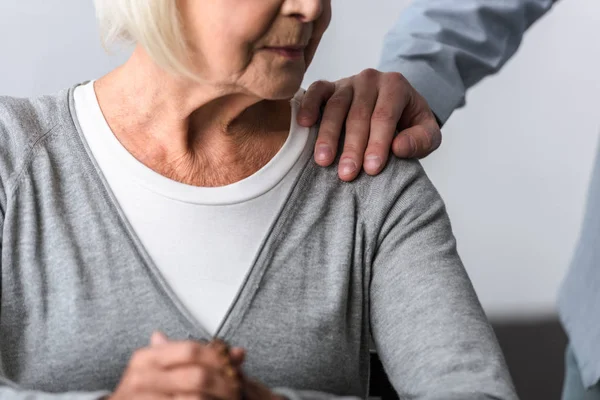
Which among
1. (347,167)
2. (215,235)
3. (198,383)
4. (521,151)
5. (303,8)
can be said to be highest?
(303,8)

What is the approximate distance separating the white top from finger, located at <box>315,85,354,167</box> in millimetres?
74

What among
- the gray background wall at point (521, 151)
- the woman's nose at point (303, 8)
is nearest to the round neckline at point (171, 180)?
the woman's nose at point (303, 8)

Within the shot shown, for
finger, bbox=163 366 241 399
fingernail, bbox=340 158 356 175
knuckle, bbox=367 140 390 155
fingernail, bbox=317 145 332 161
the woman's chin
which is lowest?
finger, bbox=163 366 241 399

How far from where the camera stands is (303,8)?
3.80 ft

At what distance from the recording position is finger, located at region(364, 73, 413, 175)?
1.28m

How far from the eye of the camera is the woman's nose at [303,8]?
1151mm

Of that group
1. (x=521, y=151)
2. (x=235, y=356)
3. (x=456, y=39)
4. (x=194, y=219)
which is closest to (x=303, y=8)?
(x=194, y=219)

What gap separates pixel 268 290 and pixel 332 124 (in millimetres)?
283

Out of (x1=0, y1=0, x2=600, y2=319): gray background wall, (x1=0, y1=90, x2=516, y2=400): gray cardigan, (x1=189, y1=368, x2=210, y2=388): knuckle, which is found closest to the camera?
(x1=189, y1=368, x2=210, y2=388): knuckle

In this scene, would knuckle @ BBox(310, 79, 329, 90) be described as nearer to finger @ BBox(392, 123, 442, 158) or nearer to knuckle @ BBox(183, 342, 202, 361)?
finger @ BBox(392, 123, 442, 158)

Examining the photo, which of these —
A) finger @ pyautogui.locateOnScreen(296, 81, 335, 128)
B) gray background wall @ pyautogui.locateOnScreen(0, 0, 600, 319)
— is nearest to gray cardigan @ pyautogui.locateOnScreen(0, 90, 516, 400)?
finger @ pyautogui.locateOnScreen(296, 81, 335, 128)

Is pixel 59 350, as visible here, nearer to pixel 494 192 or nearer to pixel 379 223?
pixel 379 223

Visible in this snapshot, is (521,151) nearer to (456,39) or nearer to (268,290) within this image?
(456,39)

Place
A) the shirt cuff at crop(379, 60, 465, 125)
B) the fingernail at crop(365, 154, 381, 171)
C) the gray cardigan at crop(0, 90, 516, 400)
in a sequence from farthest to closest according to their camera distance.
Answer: the shirt cuff at crop(379, 60, 465, 125) < the fingernail at crop(365, 154, 381, 171) < the gray cardigan at crop(0, 90, 516, 400)
